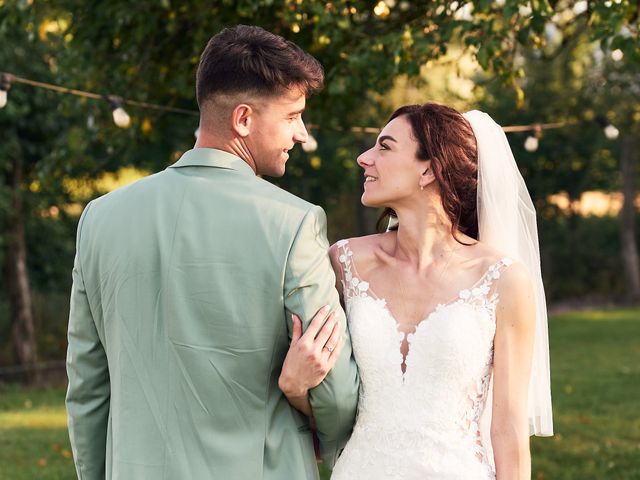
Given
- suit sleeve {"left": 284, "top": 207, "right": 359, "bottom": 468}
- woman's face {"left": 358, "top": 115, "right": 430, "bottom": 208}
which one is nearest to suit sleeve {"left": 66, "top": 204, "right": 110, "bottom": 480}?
suit sleeve {"left": 284, "top": 207, "right": 359, "bottom": 468}

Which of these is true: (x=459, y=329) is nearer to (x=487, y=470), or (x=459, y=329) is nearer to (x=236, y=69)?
(x=487, y=470)

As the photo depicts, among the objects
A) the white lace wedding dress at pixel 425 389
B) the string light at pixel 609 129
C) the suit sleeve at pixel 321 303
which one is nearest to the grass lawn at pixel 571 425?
the string light at pixel 609 129

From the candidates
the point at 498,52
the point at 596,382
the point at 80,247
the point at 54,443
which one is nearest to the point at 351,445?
the point at 80,247

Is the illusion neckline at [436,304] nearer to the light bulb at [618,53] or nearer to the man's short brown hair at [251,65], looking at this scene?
the man's short brown hair at [251,65]

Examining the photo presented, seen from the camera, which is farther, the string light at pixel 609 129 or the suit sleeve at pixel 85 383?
the string light at pixel 609 129

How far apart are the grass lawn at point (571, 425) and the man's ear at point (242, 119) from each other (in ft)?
18.1

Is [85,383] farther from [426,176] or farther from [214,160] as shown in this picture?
[426,176]

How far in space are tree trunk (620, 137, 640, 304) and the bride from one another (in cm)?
2190

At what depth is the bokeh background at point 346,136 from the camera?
6.18 metres

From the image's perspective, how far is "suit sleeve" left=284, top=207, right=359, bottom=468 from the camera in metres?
2.50

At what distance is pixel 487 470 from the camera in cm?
301

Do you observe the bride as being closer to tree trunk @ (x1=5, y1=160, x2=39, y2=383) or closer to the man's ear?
the man's ear

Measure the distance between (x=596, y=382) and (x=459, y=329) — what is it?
9812mm

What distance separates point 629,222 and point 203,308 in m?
23.2
